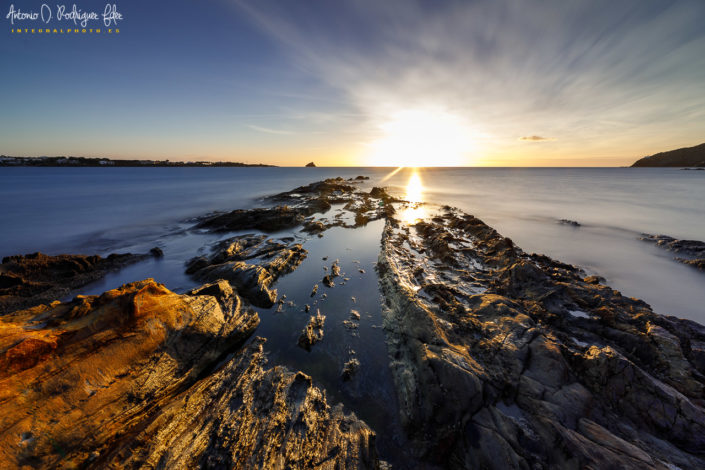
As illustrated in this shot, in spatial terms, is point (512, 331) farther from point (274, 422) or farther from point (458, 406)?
point (274, 422)

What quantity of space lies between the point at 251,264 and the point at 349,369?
9.87 m

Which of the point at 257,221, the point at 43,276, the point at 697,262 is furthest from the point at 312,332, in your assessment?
the point at 697,262

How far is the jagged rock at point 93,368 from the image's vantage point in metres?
4.63

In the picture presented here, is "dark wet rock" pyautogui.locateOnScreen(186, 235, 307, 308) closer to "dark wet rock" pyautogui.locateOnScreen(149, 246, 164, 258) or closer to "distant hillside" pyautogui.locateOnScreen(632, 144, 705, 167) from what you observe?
"dark wet rock" pyautogui.locateOnScreen(149, 246, 164, 258)

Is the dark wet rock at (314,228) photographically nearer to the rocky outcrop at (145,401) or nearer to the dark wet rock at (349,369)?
the dark wet rock at (349,369)

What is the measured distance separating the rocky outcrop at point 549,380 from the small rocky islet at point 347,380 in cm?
4

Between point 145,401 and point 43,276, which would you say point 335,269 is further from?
point 43,276

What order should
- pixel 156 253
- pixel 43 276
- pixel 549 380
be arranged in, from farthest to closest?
pixel 156 253 < pixel 43 276 < pixel 549 380

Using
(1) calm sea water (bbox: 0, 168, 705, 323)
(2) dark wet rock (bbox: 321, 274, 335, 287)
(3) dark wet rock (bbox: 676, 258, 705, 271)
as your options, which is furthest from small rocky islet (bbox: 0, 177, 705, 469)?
(3) dark wet rock (bbox: 676, 258, 705, 271)

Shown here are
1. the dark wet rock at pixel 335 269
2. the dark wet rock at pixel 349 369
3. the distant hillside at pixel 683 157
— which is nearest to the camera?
the dark wet rock at pixel 349 369

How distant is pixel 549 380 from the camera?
641 centimetres

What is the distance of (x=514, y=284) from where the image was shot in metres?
11.5

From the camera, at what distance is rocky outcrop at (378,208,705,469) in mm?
5305

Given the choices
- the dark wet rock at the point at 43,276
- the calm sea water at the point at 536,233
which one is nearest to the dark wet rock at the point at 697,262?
the calm sea water at the point at 536,233
